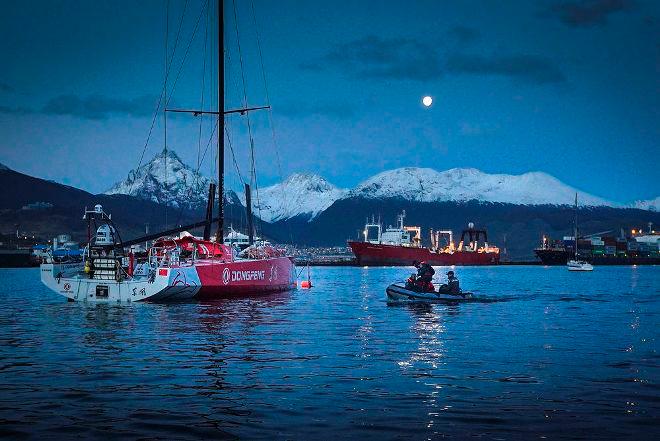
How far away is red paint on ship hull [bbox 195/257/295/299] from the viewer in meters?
45.7

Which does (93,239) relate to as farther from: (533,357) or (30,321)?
(533,357)

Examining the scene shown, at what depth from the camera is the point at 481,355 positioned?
22672mm

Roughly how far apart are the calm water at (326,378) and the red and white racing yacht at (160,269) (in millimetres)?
6178

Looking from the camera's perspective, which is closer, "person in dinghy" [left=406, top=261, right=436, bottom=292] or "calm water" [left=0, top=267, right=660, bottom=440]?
"calm water" [left=0, top=267, right=660, bottom=440]

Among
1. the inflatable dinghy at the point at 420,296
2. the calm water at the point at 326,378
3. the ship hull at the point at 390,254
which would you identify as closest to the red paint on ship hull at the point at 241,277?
the inflatable dinghy at the point at 420,296

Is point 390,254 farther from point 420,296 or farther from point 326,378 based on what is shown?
point 326,378

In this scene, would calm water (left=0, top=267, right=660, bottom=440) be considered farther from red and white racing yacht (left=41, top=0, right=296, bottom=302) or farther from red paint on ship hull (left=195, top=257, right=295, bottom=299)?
red paint on ship hull (left=195, top=257, right=295, bottom=299)

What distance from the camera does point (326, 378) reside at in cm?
1831

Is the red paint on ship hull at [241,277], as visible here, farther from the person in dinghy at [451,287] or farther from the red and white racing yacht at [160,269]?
the person in dinghy at [451,287]

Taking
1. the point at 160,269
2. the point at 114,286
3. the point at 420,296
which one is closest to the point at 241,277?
the point at 160,269

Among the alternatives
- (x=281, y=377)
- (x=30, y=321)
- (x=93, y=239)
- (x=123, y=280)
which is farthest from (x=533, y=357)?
(x=93, y=239)

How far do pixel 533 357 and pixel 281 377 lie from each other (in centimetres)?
809

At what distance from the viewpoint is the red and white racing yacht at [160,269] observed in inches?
1622

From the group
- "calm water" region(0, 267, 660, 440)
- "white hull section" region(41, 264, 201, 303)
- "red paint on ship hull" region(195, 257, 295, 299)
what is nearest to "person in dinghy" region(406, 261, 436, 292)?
"calm water" region(0, 267, 660, 440)
